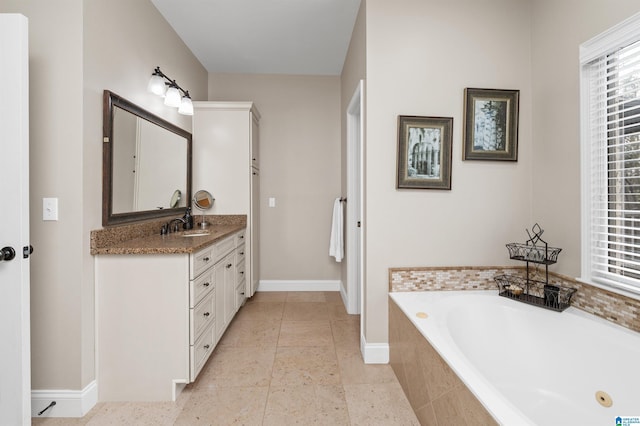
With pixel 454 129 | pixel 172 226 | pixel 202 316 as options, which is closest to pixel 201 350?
pixel 202 316

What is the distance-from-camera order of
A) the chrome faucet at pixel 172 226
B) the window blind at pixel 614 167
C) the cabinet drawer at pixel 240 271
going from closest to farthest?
1. the window blind at pixel 614 167
2. the chrome faucet at pixel 172 226
3. the cabinet drawer at pixel 240 271

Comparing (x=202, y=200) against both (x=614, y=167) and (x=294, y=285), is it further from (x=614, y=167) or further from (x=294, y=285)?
(x=614, y=167)

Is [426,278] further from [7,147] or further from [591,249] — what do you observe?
[7,147]

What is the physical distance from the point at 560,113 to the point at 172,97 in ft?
9.10

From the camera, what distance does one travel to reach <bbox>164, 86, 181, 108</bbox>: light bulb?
235cm

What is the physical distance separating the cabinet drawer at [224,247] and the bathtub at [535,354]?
132 cm

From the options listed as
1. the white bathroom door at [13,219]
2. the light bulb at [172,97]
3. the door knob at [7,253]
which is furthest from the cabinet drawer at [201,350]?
the light bulb at [172,97]

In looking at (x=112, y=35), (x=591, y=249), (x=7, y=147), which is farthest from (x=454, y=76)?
(x=7, y=147)

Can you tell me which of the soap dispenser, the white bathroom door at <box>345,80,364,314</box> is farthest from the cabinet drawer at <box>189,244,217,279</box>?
the white bathroom door at <box>345,80,364,314</box>

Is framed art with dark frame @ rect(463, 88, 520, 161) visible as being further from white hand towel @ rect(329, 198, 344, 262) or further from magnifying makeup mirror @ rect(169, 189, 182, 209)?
magnifying makeup mirror @ rect(169, 189, 182, 209)

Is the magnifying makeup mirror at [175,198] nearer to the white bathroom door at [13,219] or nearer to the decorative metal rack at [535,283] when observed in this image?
the white bathroom door at [13,219]

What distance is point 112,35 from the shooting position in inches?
71.6

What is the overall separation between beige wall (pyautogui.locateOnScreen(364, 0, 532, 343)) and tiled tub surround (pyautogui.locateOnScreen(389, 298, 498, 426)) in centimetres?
24

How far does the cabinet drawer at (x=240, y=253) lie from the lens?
9.28ft
